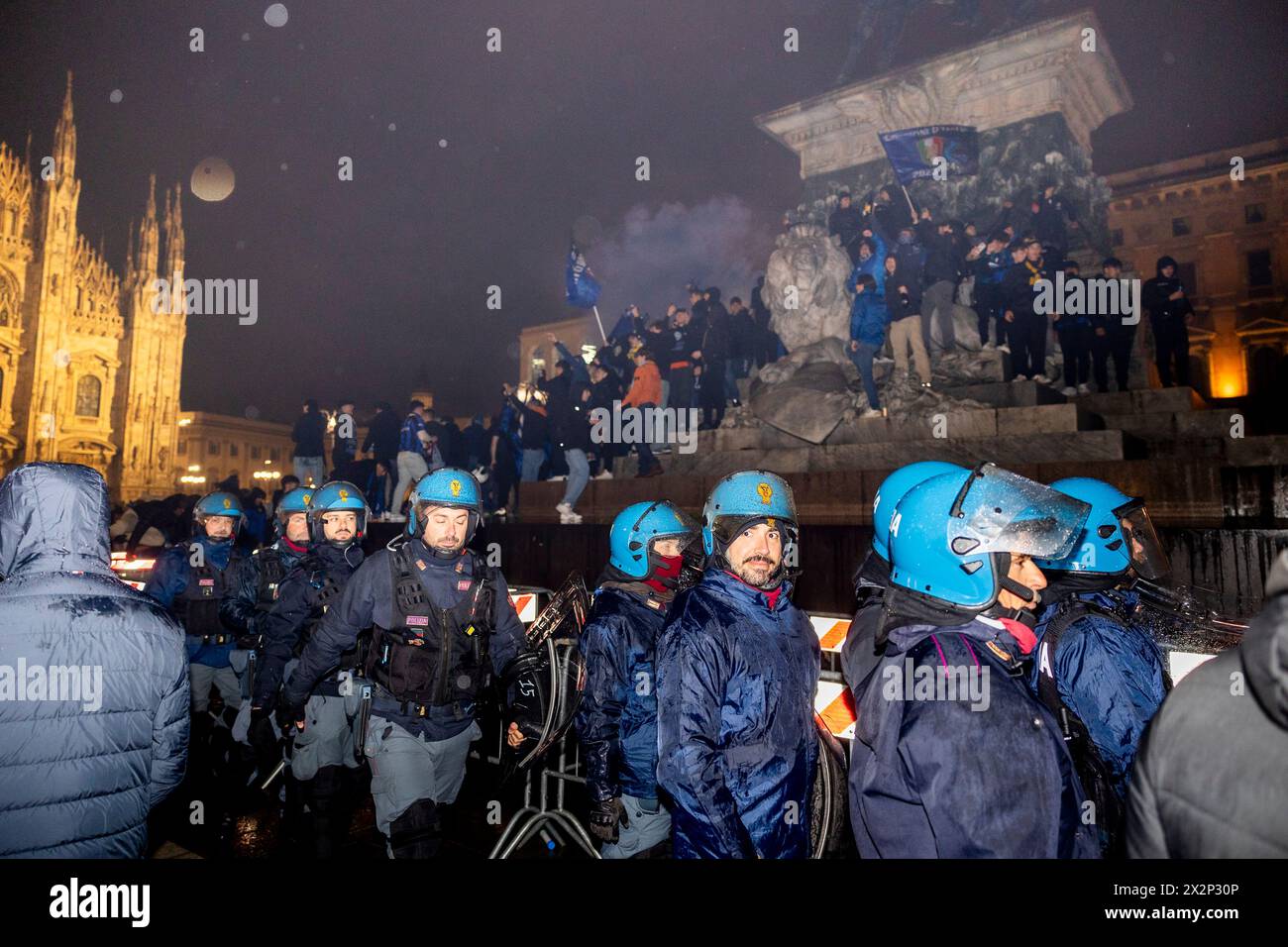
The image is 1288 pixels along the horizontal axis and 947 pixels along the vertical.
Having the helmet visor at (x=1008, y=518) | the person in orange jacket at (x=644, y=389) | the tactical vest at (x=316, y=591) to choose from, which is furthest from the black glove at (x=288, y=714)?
the person in orange jacket at (x=644, y=389)

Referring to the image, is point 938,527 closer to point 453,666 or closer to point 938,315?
point 453,666

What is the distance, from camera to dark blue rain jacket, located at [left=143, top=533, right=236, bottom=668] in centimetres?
653

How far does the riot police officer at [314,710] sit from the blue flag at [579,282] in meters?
12.2

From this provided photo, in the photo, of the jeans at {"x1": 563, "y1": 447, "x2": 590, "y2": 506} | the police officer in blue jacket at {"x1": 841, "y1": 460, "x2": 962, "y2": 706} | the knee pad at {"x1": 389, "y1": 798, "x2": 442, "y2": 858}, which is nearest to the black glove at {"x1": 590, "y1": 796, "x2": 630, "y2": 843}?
the knee pad at {"x1": 389, "y1": 798, "x2": 442, "y2": 858}

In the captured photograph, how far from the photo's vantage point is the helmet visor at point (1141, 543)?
3.35 m

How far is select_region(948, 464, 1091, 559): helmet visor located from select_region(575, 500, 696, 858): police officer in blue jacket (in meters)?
1.84

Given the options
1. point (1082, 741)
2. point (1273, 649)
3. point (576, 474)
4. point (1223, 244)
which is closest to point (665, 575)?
point (1082, 741)

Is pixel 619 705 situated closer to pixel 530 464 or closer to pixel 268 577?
pixel 268 577

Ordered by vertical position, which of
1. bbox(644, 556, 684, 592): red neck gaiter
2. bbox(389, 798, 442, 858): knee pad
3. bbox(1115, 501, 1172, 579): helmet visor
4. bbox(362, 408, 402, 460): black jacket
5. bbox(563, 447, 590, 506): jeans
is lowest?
bbox(389, 798, 442, 858): knee pad

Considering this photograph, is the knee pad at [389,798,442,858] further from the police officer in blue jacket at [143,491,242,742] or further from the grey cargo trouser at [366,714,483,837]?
the police officer in blue jacket at [143,491,242,742]

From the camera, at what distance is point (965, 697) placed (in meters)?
1.86

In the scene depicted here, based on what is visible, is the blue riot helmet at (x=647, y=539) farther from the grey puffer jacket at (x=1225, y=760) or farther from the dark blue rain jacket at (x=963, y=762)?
the grey puffer jacket at (x=1225, y=760)
